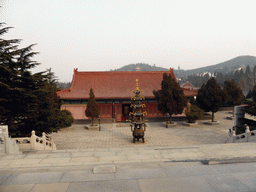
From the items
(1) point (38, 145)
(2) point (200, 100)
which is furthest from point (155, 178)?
(2) point (200, 100)

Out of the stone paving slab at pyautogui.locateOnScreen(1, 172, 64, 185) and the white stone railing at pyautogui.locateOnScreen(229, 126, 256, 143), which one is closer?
the stone paving slab at pyautogui.locateOnScreen(1, 172, 64, 185)

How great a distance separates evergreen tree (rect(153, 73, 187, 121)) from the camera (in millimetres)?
17391

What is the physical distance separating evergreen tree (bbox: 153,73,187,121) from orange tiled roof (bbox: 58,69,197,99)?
2834mm

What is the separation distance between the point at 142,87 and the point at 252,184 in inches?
708

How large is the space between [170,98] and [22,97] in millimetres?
12264

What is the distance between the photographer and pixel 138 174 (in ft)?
17.0

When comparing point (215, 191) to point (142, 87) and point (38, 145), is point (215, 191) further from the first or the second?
point (142, 87)

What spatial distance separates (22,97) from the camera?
9969 millimetres

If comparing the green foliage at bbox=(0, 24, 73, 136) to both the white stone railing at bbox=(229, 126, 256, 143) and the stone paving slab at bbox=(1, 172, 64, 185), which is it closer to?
the stone paving slab at bbox=(1, 172, 64, 185)

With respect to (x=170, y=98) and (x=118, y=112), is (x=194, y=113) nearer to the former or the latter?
(x=170, y=98)

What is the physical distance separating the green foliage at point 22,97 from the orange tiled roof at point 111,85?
8.92 m

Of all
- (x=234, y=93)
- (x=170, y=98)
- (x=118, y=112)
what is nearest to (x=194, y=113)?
(x=170, y=98)

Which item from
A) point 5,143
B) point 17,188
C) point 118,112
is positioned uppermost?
point 5,143

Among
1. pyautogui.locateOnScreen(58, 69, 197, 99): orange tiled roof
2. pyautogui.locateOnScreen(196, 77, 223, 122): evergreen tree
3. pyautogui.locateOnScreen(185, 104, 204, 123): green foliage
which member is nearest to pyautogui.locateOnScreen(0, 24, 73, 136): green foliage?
pyautogui.locateOnScreen(58, 69, 197, 99): orange tiled roof
